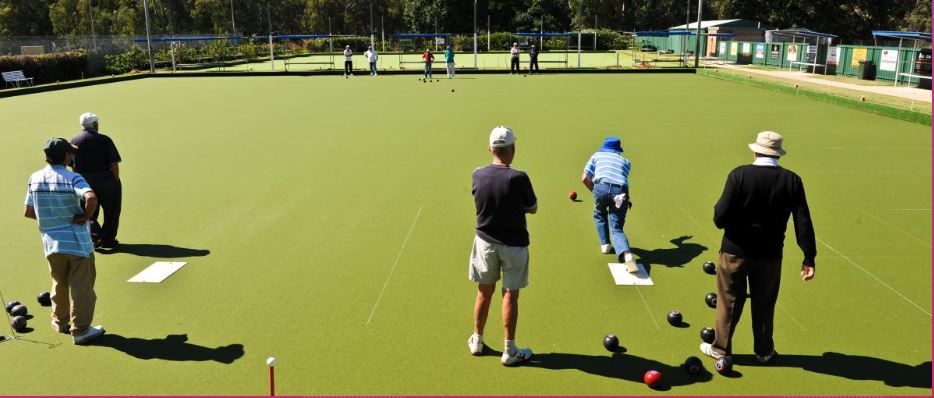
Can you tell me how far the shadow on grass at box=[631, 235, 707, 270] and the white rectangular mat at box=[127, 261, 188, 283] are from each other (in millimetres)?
4897

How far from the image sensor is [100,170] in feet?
23.7

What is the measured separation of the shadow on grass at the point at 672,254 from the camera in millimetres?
7021

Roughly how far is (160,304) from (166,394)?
1704 mm

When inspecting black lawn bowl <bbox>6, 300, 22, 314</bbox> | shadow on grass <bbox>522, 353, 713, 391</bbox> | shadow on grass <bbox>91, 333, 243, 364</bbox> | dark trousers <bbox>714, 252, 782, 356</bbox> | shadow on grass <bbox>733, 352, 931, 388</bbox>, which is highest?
dark trousers <bbox>714, 252, 782, 356</bbox>

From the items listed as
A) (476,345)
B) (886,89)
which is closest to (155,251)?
(476,345)

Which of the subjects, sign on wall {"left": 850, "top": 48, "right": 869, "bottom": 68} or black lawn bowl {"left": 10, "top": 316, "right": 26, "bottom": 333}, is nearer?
black lawn bowl {"left": 10, "top": 316, "right": 26, "bottom": 333}

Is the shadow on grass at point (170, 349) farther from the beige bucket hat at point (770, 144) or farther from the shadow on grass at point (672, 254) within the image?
the shadow on grass at point (672, 254)

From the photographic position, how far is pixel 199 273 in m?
6.78

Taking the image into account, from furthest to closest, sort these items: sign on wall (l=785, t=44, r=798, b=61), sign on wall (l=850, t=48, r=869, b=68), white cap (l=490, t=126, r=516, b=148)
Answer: sign on wall (l=785, t=44, r=798, b=61)
sign on wall (l=850, t=48, r=869, b=68)
white cap (l=490, t=126, r=516, b=148)

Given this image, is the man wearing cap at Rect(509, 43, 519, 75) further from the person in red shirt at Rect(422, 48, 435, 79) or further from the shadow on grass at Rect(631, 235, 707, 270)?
the shadow on grass at Rect(631, 235, 707, 270)

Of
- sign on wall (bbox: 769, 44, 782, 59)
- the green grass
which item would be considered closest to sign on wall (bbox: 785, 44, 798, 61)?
sign on wall (bbox: 769, 44, 782, 59)

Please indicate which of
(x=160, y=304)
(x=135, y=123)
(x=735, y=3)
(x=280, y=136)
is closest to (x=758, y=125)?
(x=280, y=136)

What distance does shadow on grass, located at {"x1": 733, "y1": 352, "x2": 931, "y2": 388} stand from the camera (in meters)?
4.64

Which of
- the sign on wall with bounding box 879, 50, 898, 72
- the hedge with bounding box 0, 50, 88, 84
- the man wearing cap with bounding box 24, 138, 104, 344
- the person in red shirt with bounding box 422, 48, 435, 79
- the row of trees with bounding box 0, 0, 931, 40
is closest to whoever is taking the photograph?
the man wearing cap with bounding box 24, 138, 104, 344
